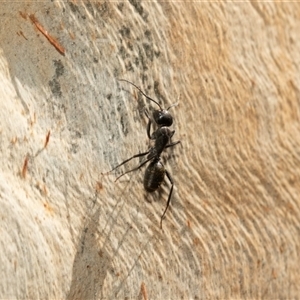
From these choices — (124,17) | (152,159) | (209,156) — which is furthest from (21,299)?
(124,17)

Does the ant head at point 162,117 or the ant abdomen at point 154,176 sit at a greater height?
the ant head at point 162,117

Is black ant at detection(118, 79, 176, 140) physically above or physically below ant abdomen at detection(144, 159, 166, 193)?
above

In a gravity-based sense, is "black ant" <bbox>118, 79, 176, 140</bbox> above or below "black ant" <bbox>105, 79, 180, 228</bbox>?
above

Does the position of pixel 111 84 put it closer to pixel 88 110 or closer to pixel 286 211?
pixel 88 110

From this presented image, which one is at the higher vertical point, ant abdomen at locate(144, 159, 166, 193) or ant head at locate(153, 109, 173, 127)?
ant head at locate(153, 109, 173, 127)
